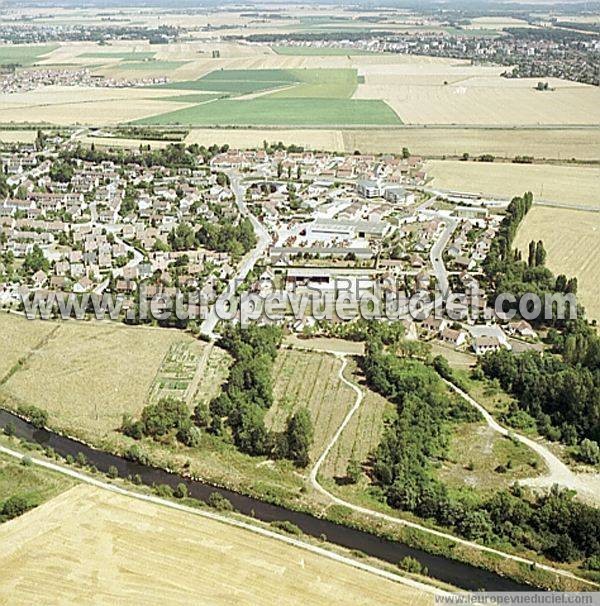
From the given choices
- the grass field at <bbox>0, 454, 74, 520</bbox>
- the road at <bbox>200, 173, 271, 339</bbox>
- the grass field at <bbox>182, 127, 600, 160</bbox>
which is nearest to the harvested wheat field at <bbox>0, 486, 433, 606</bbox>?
the grass field at <bbox>0, 454, 74, 520</bbox>

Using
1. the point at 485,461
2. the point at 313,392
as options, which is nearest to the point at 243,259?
the point at 313,392

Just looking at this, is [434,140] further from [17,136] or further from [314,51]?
[314,51]

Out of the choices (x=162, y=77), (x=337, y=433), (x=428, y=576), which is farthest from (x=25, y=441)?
(x=162, y=77)

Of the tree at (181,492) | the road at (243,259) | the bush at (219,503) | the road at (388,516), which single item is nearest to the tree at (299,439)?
the road at (388,516)

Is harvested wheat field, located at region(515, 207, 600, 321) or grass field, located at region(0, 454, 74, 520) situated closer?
grass field, located at region(0, 454, 74, 520)

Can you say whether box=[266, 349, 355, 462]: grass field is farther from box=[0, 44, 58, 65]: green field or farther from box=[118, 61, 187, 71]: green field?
box=[0, 44, 58, 65]: green field

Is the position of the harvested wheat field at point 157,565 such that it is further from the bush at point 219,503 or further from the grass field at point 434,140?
the grass field at point 434,140
